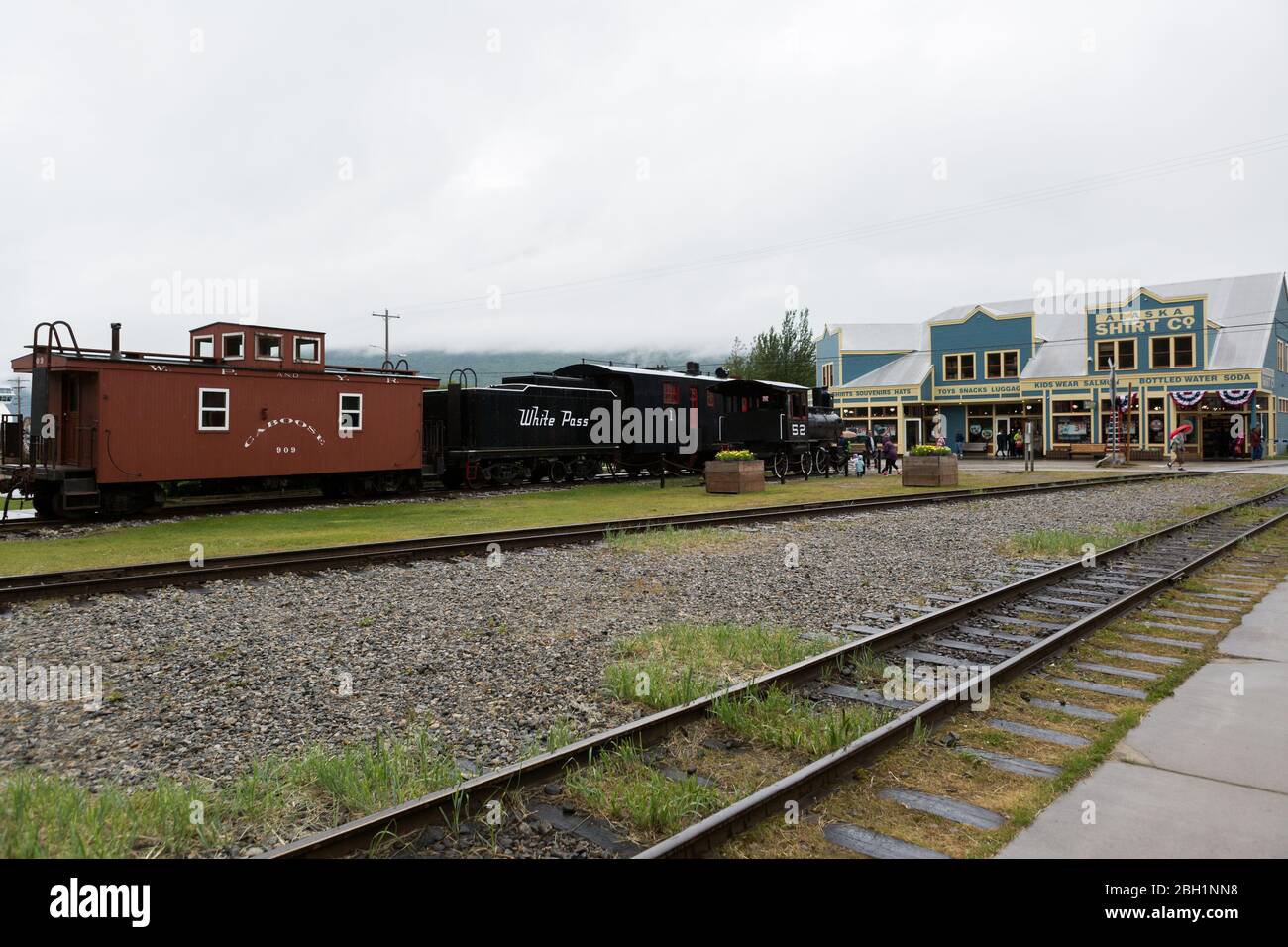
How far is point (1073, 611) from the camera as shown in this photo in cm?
796

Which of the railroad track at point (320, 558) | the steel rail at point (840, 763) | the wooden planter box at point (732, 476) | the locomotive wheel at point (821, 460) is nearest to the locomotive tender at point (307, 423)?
the locomotive wheel at point (821, 460)

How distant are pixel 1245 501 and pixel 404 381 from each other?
2002 centimetres

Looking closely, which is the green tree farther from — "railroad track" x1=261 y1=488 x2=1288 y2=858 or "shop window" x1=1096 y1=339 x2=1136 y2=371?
"railroad track" x1=261 y1=488 x2=1288 y2=858

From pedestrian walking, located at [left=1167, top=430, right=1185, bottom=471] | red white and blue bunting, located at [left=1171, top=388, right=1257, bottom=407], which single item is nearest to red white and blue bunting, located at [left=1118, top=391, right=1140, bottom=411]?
red white and blue bunting, located at [left=1171, top=388, right=1257, bottom=407]

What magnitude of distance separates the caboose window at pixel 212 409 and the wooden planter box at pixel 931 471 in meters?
18.8

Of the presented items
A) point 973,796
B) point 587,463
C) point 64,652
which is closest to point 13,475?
point 64,652

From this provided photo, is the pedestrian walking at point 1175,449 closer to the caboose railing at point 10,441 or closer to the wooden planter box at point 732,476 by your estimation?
the wooden planter box at point 732,476

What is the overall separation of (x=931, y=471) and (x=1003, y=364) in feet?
89.8

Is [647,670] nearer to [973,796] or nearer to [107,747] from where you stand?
[973,796]

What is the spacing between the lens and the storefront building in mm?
40969

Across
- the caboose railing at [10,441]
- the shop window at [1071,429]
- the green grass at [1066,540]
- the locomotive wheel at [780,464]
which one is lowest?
the green grass at [1066,540]

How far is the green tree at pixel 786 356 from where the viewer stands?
223 ft

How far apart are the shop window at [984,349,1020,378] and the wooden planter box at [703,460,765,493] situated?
1248 inches

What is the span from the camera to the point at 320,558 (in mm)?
10000
